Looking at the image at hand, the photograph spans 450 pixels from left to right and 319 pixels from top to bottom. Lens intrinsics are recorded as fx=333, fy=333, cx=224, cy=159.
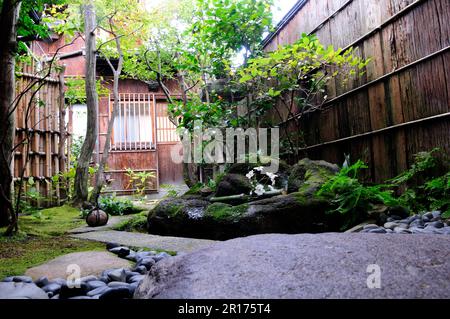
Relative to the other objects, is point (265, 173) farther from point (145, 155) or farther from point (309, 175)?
point (145, 155)

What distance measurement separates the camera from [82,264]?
218 cm

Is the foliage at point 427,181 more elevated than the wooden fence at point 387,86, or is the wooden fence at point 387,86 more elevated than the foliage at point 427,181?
the wooden fence at point 387,86

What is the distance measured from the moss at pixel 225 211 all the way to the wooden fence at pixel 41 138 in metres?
4.04

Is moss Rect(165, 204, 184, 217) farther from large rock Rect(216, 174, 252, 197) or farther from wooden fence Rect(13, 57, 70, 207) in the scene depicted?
wooden fence Rect(13, 57, 70, 207)

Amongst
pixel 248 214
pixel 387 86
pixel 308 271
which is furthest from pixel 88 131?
pixel 308 271

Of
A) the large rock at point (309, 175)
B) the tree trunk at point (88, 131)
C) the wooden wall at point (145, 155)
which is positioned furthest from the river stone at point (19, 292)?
the wooden wall at point (145, 155)

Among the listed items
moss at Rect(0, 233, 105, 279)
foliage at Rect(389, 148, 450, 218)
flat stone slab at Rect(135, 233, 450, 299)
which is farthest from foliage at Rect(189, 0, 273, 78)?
flat stone slab at Rect(135, 233, 450, 299)

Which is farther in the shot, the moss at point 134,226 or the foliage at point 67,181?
the foliage at point 67,181

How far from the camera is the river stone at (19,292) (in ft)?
4.47

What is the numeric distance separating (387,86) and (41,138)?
23.4 feet

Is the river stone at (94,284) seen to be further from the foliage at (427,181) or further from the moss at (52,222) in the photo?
the foliage at (427,181)

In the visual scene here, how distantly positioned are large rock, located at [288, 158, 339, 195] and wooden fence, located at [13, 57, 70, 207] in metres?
4.84

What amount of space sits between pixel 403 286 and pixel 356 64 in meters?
4.82

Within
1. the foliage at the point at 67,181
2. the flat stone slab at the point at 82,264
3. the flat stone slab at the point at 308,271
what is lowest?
the flat stone slab at the point at 82,264
